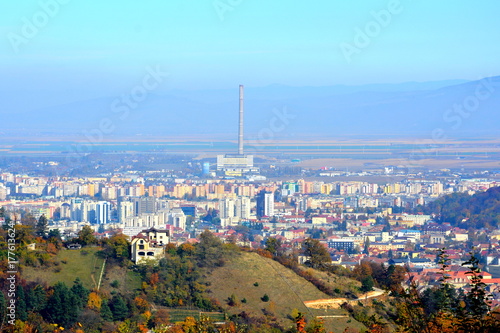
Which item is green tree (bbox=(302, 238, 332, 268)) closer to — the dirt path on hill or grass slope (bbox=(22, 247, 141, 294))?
the dirt path on hill

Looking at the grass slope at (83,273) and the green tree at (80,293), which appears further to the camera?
the grass slope at (83,273)

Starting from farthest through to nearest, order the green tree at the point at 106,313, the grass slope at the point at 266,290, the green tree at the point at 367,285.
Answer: the green tree at the point at 367,285 → the grass slope at the point at 266,290 → the green tree at the point at 106,313

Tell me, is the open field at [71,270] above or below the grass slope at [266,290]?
above

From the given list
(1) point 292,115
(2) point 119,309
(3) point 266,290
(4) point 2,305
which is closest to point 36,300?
(4) point 2,305

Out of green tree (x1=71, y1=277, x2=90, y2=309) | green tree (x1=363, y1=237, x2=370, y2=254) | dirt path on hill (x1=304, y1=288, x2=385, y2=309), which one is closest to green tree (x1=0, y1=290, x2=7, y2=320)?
green tree (x1=71, y1=277, x2=90, y2=309)

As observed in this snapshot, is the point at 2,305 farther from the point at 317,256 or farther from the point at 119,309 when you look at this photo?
the point at 317,256

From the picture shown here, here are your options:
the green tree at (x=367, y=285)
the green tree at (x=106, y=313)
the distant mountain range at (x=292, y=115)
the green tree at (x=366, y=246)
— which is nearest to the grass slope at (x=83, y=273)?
the green tree at (x=106, y=313)

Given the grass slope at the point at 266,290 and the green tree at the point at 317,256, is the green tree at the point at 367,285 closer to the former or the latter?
the grass slope at the point at 266,290
